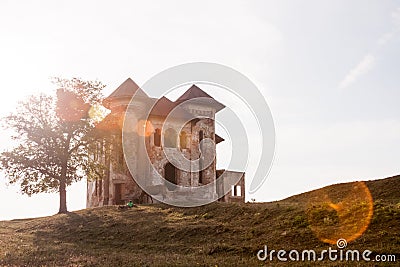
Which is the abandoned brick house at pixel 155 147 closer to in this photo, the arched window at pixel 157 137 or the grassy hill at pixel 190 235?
the arched window at pixel 157 137

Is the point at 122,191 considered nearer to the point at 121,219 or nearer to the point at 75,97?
the point at 75,97

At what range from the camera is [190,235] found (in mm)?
20844

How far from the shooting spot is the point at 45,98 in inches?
1534

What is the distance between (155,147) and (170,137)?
245 cm

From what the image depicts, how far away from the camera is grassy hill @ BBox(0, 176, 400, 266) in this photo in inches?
601

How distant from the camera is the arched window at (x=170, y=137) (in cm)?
4448

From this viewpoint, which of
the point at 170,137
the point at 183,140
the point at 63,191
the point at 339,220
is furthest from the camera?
the point at 183,140

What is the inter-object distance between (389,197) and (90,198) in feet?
106

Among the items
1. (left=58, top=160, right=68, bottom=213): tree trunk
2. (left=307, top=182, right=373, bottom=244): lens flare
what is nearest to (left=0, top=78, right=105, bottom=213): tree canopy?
(left=58, top=160, right=68, bottom=213): tree trunk

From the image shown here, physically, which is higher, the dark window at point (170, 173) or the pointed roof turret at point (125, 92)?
the pointed roof turret at point (125, 92)

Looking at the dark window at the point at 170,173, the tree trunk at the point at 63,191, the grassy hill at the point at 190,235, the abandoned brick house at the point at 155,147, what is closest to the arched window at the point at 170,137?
the abandoned brick house at the point at 155,147

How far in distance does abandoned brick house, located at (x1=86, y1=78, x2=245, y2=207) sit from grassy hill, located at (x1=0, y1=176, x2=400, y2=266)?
10.8 meters

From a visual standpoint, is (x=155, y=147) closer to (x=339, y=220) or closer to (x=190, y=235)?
(x=190, y=235)

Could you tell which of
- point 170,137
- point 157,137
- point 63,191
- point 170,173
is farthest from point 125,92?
point 63,191
